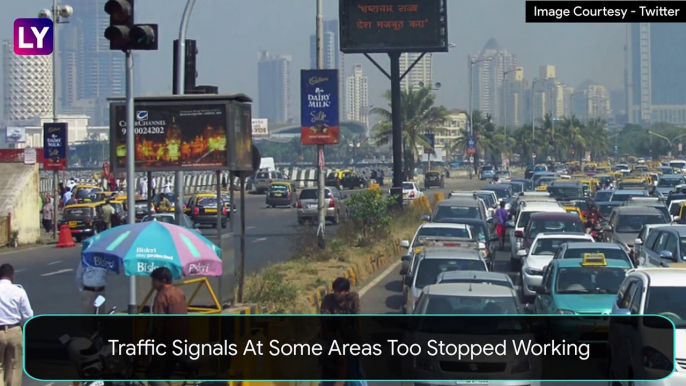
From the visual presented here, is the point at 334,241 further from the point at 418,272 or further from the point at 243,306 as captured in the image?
the point at 243,306

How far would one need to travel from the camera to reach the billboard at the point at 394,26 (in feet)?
116

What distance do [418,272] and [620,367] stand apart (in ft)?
22.1

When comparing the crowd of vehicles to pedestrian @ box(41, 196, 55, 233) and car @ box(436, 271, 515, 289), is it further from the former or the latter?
pedestrian @ box(41, 196, 55, 233)

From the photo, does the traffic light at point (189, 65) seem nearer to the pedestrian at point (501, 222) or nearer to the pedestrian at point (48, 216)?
the pedestrian at point (501, 222)

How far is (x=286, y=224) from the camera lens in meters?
45.7

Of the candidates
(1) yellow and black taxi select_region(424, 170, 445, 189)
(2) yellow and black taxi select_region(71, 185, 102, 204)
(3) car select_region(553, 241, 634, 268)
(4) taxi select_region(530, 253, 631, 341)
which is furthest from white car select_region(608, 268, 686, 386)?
(1) yellow and black taxi select_region(424, 170, 445, 189)

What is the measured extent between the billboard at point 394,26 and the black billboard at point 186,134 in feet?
71.7

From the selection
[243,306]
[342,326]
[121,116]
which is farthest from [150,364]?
[121,116]

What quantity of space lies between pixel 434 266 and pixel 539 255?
16.3ft

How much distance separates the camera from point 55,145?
38.5 m

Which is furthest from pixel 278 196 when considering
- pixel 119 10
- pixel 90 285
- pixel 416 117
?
pixel 119 10

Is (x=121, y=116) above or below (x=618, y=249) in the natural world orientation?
above

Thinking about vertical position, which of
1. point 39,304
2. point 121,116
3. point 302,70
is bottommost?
point 39,304

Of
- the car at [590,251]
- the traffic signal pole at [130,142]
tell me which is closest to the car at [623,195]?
the car at [590,251]
